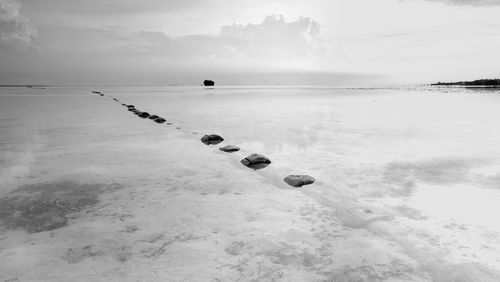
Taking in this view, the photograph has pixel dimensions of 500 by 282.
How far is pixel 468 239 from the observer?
3516 mm

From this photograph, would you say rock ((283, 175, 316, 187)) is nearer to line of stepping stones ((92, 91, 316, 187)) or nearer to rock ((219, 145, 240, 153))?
line of stepping stones ((92, 91, 316, 187))

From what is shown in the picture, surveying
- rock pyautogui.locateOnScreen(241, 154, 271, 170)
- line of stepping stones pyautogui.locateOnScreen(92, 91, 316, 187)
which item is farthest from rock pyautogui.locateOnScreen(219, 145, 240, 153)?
rock pyautogui.locateOnScreen(241, 154, 271, 170)

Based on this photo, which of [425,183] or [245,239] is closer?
[245,239]

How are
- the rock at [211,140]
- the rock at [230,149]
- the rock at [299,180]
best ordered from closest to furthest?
the rock at [299,180] → the rock at [230,149] → the rock at [211,140]

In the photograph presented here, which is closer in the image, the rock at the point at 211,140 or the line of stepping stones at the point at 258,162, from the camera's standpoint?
the line of stepping stones at the point at 258,162

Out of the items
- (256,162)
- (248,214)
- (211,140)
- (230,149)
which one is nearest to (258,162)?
(256,162)

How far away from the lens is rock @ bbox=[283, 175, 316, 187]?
5.43m

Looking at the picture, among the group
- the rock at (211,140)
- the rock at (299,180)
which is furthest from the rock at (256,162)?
the rock at (211,140)

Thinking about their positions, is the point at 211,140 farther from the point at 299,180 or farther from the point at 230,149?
the point at 299,180

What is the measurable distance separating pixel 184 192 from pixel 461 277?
11.6ft

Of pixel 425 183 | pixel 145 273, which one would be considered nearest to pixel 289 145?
pixel 425 183

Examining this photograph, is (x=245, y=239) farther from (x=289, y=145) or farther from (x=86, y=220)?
(x=289, y=145)

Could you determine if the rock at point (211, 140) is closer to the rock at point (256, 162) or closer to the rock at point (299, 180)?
the rock at point (256, 162)

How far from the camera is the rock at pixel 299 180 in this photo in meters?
5.43
